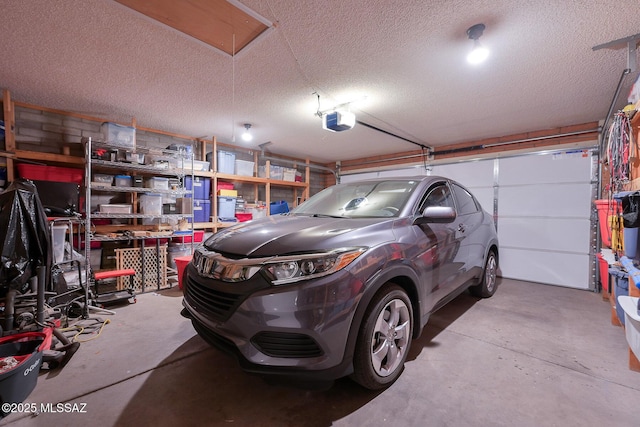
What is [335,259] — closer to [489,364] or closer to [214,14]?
[489,364]

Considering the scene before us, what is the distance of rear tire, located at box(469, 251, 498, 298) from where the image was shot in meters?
3.49

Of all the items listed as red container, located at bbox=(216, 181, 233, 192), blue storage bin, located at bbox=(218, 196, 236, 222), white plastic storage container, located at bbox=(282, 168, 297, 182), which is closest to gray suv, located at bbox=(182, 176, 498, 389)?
blue storage bin, located at bbox=(218, 196, 236, 222)

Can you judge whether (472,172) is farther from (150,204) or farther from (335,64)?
(150,204)

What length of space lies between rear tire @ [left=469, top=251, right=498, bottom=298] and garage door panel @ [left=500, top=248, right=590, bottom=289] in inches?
65.1

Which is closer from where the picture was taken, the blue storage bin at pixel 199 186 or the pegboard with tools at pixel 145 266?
the pegboard with tools at pixel 145 266

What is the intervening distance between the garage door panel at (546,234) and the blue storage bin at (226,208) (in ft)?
17.4

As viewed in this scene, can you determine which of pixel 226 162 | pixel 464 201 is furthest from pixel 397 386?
pixel 226 162

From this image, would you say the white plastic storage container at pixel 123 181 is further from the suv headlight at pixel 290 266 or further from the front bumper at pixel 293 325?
the front bumper at pixel 293 325

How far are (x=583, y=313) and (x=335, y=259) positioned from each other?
3.64 meters

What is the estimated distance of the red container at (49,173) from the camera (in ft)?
11.3

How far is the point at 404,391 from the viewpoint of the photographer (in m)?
1.76

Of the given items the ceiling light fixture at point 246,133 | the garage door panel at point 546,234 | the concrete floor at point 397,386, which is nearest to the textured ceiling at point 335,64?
the ceiling light fixture at point 246,133

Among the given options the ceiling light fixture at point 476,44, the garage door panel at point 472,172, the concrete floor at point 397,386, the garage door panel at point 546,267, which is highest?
the ceiling light fixture at point 476,44

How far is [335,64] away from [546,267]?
492 cm
